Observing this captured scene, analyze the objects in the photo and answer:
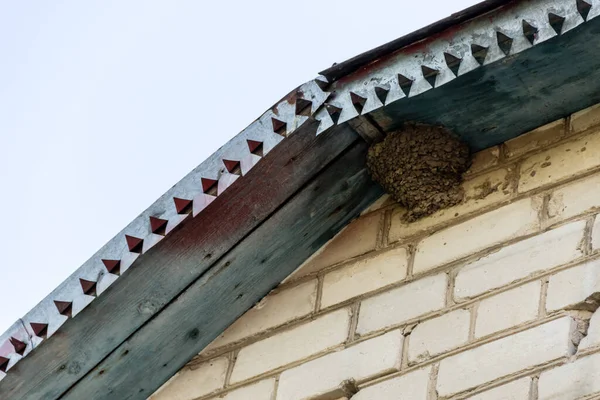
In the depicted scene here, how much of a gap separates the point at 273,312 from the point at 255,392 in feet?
1.18

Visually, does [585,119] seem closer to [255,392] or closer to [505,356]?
[505,356]

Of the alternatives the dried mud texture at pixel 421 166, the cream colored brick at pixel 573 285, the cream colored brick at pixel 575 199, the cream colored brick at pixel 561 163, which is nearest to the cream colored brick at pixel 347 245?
the dried mud texture at pixel 421 166

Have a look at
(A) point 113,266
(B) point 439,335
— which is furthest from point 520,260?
(A) point 113,266

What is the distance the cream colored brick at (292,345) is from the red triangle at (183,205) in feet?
2.45

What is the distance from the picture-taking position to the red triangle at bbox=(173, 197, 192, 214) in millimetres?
5113

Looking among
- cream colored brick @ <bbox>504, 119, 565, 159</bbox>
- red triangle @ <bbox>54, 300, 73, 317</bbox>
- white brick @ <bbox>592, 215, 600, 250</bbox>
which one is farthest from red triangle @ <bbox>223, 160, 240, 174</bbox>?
white brick @ <bbox>592, 215, 600, 250</bbox>

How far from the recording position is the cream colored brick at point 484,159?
5602 mm

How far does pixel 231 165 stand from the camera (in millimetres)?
5094

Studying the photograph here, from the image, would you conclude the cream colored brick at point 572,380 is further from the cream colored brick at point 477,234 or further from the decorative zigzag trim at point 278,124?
the decorative zigzag trim at point 278,124

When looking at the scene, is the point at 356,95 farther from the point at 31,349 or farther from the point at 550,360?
the point at 31,349

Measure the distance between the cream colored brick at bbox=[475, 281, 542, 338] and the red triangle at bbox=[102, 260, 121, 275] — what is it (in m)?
1.23

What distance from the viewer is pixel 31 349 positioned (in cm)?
523

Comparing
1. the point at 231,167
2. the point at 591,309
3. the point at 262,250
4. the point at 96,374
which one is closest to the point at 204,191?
the point at 231,167

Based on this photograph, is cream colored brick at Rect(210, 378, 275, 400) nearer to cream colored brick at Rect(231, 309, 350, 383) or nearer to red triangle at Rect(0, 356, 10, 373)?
cream colored brick at Rect(231, 309, 350, 383)
